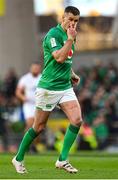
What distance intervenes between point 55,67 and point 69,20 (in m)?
0.70

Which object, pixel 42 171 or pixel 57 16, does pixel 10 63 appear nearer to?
pixel 57 16

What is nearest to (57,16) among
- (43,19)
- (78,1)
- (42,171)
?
(43,19)

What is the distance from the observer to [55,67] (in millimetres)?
12531

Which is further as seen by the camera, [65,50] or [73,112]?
[73,112]

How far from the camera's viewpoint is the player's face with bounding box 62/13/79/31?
12.4 metres

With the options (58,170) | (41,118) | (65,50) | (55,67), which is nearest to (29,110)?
(58,170)

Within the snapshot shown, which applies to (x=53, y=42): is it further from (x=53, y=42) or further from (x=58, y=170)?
(x=58, y=170)

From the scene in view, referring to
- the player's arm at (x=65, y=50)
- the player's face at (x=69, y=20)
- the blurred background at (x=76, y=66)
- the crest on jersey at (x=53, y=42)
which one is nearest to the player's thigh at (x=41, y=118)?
the player's arm at (x=65, y=50)

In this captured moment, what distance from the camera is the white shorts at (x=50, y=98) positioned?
41.4ft

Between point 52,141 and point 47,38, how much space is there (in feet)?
43.4

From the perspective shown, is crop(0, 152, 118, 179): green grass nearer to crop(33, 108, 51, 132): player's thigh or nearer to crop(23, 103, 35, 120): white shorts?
crop(33, 108, 51, 132): player's thigh

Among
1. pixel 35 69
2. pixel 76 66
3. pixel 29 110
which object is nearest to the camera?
pixel 35 69

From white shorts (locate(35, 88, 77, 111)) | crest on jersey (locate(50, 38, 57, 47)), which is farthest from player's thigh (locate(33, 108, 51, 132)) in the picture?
crest on jersey (locate(50, 38, 57, 47))

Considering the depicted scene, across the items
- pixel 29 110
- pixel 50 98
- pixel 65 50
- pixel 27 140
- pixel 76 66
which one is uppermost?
pixel 65 50
